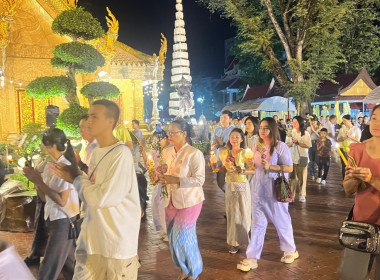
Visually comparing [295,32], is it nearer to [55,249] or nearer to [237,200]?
[237,200]

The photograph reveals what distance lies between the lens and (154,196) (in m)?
6.81

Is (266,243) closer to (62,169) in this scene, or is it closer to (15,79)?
(62,169)

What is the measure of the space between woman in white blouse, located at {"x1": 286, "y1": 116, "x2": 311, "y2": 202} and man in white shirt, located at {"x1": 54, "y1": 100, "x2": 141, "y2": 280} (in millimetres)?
7009

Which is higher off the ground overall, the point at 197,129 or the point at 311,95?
the point at 311,95

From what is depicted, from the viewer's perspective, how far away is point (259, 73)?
117 ft

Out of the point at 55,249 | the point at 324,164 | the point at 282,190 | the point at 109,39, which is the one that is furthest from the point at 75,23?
the point at 324,164

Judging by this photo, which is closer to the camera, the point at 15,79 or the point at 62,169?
the point at 62,169

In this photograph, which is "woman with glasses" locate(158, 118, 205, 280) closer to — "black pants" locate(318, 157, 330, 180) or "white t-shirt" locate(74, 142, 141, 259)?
"white t-shirt" locate(74, 142, 141, 259)

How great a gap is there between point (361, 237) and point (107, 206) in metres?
1.96

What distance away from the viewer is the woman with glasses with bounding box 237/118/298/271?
522 cm

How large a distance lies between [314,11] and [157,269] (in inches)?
643

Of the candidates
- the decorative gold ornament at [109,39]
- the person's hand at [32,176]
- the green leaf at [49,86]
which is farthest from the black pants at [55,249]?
the decorative gold ornament at [109,39]

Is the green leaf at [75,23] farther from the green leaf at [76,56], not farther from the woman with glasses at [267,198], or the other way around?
the woman with glasses at [267,198]

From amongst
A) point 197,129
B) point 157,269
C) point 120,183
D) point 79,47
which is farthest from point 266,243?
point 197,129
